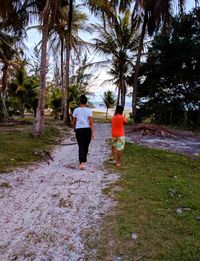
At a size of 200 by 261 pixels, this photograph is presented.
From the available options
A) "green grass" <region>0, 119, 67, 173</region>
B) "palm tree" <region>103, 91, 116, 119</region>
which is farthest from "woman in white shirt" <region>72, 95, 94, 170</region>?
"palm tree" <region>103, 91, 116, 119</region>

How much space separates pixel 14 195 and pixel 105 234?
220cm

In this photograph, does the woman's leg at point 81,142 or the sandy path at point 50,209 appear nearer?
the sandy path at point 50,209

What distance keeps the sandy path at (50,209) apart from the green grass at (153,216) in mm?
273

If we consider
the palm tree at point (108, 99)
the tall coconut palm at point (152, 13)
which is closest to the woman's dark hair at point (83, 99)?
the tall coconut palm at point (152, 13)

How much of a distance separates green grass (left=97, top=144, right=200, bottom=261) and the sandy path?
0.89 ft

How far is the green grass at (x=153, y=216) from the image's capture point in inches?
151

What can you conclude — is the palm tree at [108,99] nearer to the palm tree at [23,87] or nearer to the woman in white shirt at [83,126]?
the palm tree at [23,87]

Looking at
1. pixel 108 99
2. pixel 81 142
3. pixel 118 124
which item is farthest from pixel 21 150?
pixel 108 99

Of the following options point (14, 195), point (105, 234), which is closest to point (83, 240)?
point (105, 234)

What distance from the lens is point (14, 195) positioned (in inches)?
227

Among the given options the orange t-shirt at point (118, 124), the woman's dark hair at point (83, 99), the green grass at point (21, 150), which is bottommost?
the green grass at point (21, 150)

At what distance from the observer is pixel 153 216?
4863 mm

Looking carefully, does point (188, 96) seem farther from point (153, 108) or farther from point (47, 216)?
point (47, 216)

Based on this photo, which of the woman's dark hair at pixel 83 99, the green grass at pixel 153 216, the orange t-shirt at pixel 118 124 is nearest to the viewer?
the green grass at pixel 153 216
